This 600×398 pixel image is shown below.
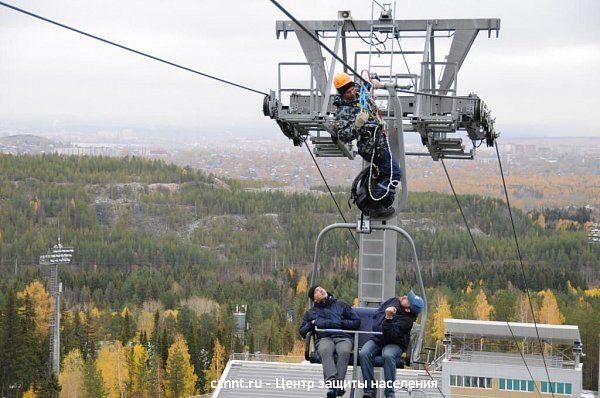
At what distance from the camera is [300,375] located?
112 ft

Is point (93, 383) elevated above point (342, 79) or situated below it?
below

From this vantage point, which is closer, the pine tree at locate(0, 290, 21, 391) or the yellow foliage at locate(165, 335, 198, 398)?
the yellow foliage at locate(165, 335, 198, 398)

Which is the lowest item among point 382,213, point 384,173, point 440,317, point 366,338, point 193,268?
point 193,268

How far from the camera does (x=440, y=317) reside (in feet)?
193

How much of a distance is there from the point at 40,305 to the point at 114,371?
61.5 ft

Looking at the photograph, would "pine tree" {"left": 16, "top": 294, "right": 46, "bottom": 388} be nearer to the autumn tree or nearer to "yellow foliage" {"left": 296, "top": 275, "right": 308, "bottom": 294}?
the autumn tree

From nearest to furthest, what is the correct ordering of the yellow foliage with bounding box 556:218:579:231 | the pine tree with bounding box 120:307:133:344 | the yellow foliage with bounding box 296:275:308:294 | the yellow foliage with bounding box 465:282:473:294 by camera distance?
the pine tree with bounding box 120:307:133:344 < the yellow foliage with bounding box 465:282:473:294 < the yellow foliage with bounding box 296:275:308:294 < the yellow foliage with bounding box 556:218:579:231

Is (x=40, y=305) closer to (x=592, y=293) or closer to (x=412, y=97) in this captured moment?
(x=592, y=293)

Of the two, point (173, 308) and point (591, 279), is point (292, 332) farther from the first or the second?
point (591, 279)

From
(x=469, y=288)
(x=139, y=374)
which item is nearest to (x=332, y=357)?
(x=139, y=374)

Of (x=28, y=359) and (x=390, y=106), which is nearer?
(x=390, y=106)

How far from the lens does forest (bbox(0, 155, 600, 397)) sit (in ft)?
168

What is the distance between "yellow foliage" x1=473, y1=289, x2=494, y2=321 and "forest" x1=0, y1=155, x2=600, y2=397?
12cm

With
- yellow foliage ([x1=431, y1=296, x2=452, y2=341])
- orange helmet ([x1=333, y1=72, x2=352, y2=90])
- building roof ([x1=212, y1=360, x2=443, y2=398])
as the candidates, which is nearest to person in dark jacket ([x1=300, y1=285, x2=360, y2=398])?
orange helmet ([x1=333, y1=72, x2=352, y2=90])
